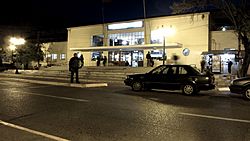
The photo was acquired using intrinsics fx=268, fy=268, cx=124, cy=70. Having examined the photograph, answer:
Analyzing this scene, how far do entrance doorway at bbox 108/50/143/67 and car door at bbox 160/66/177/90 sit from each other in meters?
18.2

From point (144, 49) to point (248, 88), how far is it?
20.4m

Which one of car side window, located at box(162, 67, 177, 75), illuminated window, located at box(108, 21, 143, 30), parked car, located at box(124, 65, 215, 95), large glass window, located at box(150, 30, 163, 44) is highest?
illuminated window, located at box(108, 21, 143, 30)

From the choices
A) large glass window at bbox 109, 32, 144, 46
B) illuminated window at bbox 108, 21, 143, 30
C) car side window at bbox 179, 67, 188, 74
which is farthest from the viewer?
large glass window at bbox 109, 32, 144, 46

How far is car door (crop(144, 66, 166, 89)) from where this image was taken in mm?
14336

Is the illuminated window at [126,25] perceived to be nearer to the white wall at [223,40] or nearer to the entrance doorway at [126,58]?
the entrance doorway at [126,58]

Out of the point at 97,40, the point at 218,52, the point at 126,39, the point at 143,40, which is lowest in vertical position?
the point at 218,52

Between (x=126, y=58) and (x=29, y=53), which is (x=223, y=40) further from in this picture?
(x=29, y=53)

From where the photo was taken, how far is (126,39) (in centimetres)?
3403

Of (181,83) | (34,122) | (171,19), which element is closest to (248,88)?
(181,83)

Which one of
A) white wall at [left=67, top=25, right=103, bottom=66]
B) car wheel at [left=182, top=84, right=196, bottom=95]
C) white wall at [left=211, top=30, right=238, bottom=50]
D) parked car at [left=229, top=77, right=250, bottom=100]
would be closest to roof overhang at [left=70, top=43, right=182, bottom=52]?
white wall at [left=67, top=25, right=103, bottom=66]

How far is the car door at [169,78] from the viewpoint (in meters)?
13.9

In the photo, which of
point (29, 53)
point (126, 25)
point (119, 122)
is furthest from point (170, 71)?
point (29, 53)

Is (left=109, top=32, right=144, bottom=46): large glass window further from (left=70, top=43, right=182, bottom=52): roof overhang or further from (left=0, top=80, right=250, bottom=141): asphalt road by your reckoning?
(left=0, top=80, right=250, bottom=141): asphalt road

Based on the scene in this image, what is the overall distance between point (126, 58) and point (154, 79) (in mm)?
20074
